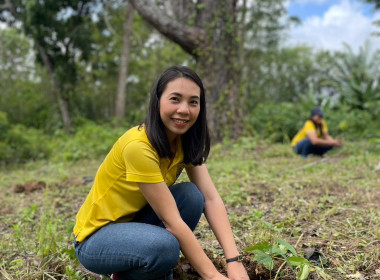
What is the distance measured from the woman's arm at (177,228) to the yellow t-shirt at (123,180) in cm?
5

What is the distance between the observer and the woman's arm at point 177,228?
5.29ft

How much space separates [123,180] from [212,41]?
19.2ft

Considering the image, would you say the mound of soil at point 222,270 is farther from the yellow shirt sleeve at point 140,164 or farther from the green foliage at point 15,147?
the green foliage at point 15,147

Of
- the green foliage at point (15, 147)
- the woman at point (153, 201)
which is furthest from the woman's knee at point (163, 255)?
the green foliage at point (15, 147)

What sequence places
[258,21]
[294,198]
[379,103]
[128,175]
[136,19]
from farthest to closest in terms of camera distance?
[258,21]
[136,19]
[379,103]
[294,198]
[128,175]

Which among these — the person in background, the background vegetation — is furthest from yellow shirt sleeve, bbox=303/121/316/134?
the background vegetation

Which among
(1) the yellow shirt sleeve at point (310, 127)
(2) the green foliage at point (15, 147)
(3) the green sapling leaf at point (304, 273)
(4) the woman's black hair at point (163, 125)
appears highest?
(4) the woman's black hair at point (163, 125)

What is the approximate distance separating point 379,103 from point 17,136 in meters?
9.09

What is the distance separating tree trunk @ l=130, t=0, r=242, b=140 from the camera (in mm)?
7004

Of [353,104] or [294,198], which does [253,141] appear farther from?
[353,104]

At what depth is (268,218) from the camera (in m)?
2.77

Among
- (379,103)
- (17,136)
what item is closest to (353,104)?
(379,103)

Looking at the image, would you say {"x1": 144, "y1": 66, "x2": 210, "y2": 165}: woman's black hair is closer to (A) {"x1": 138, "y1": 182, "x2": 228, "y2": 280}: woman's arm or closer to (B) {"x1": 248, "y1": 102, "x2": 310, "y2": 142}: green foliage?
(A) {"x1": 138, "y1": 182, "x2": 228, "y2": 280}: woman's arm

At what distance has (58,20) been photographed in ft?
39.6
